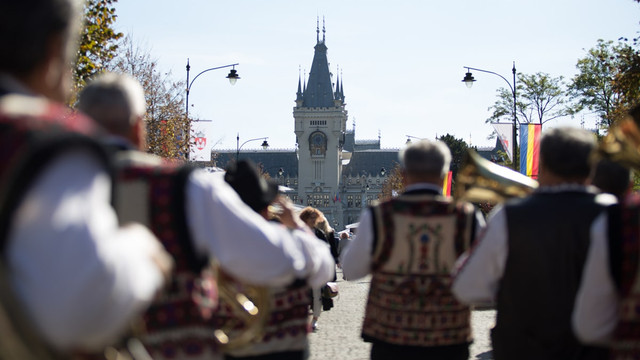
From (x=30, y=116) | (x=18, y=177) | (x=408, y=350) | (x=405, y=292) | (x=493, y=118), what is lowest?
(x=408, y=350)

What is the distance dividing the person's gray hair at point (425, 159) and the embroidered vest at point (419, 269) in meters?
0.20

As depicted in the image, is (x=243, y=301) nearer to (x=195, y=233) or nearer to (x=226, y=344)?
(x=226, y=344)

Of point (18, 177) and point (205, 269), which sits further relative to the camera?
point (205, 269)

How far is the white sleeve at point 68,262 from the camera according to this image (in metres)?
1.96

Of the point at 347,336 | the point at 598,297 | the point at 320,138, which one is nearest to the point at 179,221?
the point at 598,297

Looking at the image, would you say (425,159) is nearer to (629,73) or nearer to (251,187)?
(251,187)

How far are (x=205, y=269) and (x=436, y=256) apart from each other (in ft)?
7.04

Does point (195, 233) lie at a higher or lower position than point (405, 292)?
higher

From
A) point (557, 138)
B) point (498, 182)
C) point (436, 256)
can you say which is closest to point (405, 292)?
point (436, 256)

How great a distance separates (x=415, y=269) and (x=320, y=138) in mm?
146935

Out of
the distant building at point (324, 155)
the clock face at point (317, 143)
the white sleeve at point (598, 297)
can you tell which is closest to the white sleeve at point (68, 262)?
the white sleeve at point (598, 297)

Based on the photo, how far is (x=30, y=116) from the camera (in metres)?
2.14

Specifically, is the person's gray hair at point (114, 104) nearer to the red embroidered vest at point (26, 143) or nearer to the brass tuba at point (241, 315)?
the red embroidered vest at point (26, 143)

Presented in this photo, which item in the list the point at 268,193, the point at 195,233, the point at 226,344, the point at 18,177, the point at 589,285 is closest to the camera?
the point at 18,177
